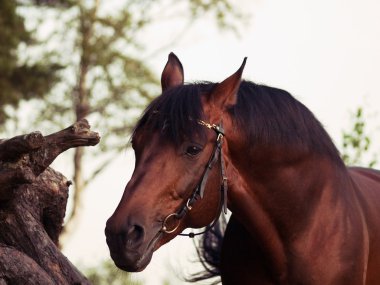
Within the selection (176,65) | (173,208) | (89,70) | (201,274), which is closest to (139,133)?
(173,208)

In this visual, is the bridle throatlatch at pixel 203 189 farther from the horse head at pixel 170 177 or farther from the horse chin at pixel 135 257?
the horse chin at pixel 135 257

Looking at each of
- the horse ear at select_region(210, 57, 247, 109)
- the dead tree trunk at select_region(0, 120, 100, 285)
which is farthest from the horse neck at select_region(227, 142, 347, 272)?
the dead tree trunk at select_region(0, 120, 100, 285)

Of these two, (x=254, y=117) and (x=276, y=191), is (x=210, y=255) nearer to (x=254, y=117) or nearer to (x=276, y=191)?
(x=276, y=191)

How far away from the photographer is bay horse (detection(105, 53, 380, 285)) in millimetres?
4680

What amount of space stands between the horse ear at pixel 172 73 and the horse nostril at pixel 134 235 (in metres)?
1.15

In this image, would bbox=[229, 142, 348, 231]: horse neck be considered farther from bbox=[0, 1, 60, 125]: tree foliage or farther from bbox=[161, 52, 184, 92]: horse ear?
bbox=[0, 1, 60, 125]: tree foliage

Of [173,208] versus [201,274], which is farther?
[201,274]

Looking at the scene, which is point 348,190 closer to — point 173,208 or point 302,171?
point 302,171

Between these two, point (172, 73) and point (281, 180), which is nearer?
point (281, 180)

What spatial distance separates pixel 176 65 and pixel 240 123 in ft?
2.25

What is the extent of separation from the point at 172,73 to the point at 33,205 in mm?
1357

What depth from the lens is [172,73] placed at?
216 inches

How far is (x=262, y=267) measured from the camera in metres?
5.42

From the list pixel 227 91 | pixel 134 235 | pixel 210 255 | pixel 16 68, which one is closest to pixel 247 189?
pixel 227 91
